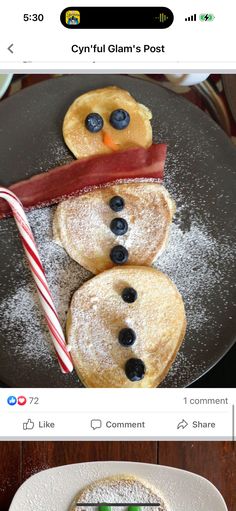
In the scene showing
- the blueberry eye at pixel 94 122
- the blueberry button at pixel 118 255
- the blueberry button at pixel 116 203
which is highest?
the blueberry eye at pixel 94 122

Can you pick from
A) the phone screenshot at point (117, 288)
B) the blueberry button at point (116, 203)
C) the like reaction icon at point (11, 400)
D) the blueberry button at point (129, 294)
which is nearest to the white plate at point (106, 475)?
the phone screenshot at point (117, 288)

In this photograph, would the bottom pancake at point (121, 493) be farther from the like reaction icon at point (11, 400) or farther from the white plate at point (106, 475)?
the like reaction icon at point (11, 400)

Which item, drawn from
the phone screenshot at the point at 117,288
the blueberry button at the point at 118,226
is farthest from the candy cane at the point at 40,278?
the blueberry button at the point at 118,226

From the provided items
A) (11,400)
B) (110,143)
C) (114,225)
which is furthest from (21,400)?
(110,143)

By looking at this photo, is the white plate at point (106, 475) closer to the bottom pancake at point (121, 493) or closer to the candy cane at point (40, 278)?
the bottom pancake at point (121, 493)

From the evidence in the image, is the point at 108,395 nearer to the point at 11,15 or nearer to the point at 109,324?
the point at 109,324

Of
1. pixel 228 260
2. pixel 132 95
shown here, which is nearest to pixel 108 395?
pixel 228 260

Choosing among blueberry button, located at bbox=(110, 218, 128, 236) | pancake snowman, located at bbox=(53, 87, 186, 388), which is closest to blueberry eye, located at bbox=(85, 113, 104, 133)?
pancake snowman, located at bbox=(53, 87, 186, 388)

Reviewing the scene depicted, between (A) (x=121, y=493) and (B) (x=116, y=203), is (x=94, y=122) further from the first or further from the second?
(A) (x=121, y=493)

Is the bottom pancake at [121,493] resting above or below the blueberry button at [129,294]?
below
